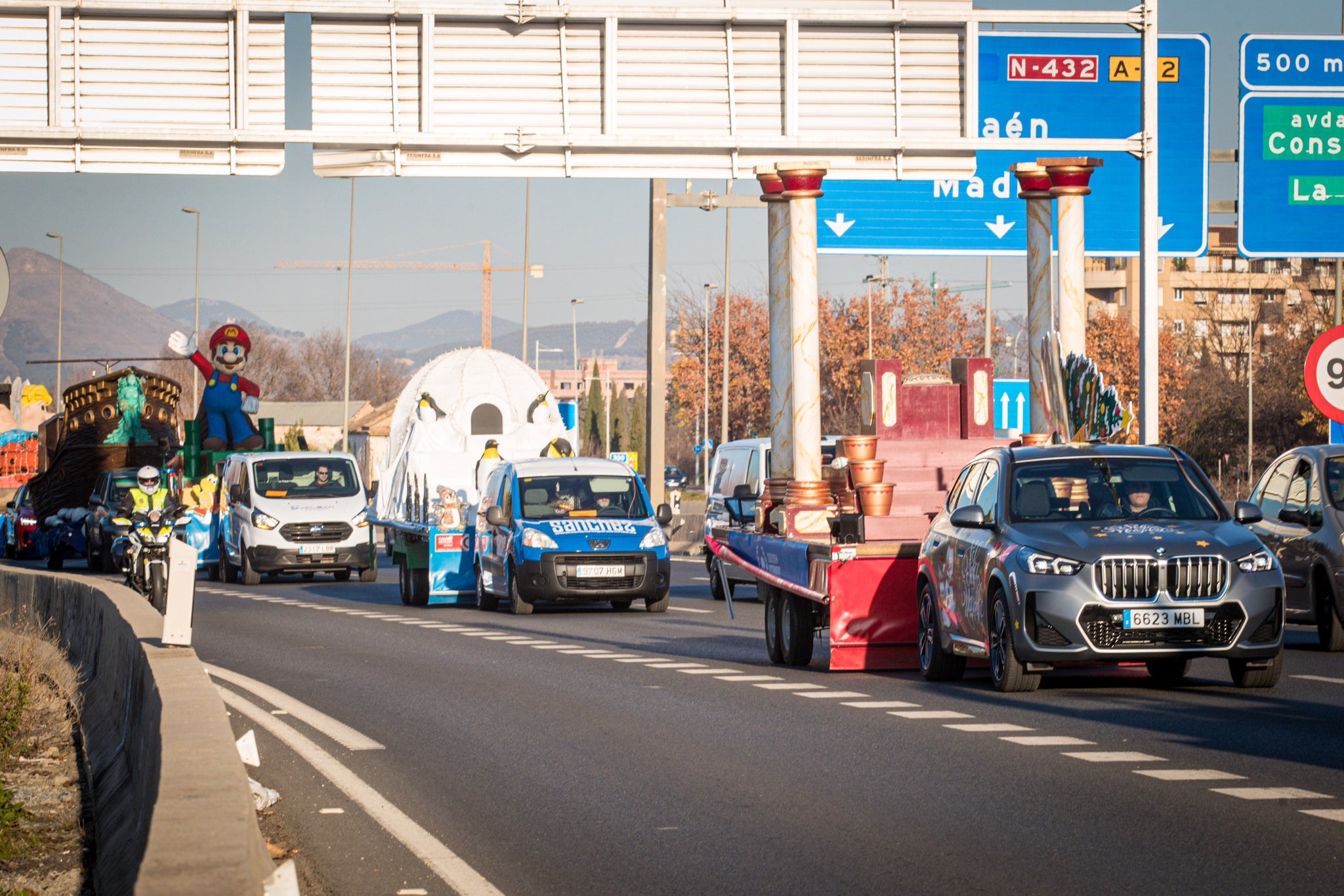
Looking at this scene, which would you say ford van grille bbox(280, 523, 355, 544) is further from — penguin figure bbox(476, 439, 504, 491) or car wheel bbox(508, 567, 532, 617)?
car wheel bbox(508, 567, 532, 617)

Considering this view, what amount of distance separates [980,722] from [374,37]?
12.2 metres

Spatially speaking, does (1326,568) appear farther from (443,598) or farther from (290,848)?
(443,598)

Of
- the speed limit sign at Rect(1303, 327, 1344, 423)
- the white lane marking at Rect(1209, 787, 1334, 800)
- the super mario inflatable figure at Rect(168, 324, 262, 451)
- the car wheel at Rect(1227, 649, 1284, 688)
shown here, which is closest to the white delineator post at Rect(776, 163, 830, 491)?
the speed limit sign at Rect(1303, 327, 1344, 423)

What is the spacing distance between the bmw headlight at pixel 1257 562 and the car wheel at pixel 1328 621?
436 cm

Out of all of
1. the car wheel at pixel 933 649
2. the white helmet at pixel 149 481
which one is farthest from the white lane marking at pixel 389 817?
the white helmet at pixel 149 481

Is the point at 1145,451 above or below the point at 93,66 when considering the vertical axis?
below

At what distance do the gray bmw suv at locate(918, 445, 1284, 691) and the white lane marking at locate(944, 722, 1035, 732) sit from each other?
965mm

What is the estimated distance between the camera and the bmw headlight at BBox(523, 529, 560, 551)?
23.0m

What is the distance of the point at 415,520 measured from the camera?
104 ft

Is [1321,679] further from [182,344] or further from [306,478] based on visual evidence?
[182,344]

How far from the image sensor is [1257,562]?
1240 cm

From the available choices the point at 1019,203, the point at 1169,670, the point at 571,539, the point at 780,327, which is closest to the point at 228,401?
the point at 571,539

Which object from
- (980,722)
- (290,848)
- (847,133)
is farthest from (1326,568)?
(290,848)

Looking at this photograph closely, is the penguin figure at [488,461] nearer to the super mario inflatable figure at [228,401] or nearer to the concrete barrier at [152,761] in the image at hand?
the super mario inflatable figure at [228,401]
